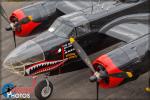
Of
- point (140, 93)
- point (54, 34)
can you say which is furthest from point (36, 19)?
point (140, 93)

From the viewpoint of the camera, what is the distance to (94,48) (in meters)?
16.4

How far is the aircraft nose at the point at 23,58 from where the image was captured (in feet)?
47.4

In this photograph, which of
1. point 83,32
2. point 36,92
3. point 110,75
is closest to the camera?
point 110,75

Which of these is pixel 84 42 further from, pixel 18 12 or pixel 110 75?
pixel 18 12

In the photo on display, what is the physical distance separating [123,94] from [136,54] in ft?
8.41

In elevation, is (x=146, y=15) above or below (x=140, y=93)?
above

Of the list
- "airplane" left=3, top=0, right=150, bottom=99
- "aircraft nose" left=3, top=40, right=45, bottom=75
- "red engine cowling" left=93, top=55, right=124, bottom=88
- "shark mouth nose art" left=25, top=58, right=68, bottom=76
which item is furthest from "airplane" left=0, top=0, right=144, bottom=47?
"red engine cowling" left=93, top=55, right=124, bottom=88

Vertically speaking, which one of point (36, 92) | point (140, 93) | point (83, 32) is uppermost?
point (83, 32)

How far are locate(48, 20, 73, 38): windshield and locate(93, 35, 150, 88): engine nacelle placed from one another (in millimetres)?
2833

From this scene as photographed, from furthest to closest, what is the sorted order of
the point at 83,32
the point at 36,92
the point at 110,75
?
1. the point at 83,32
2. the point at 36,92
3. the point at 110,75

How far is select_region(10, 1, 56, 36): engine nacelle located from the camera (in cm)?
1858

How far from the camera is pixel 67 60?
15.4 metres

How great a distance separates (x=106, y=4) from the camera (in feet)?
58.1

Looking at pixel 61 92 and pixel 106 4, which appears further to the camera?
pixel 106 4
